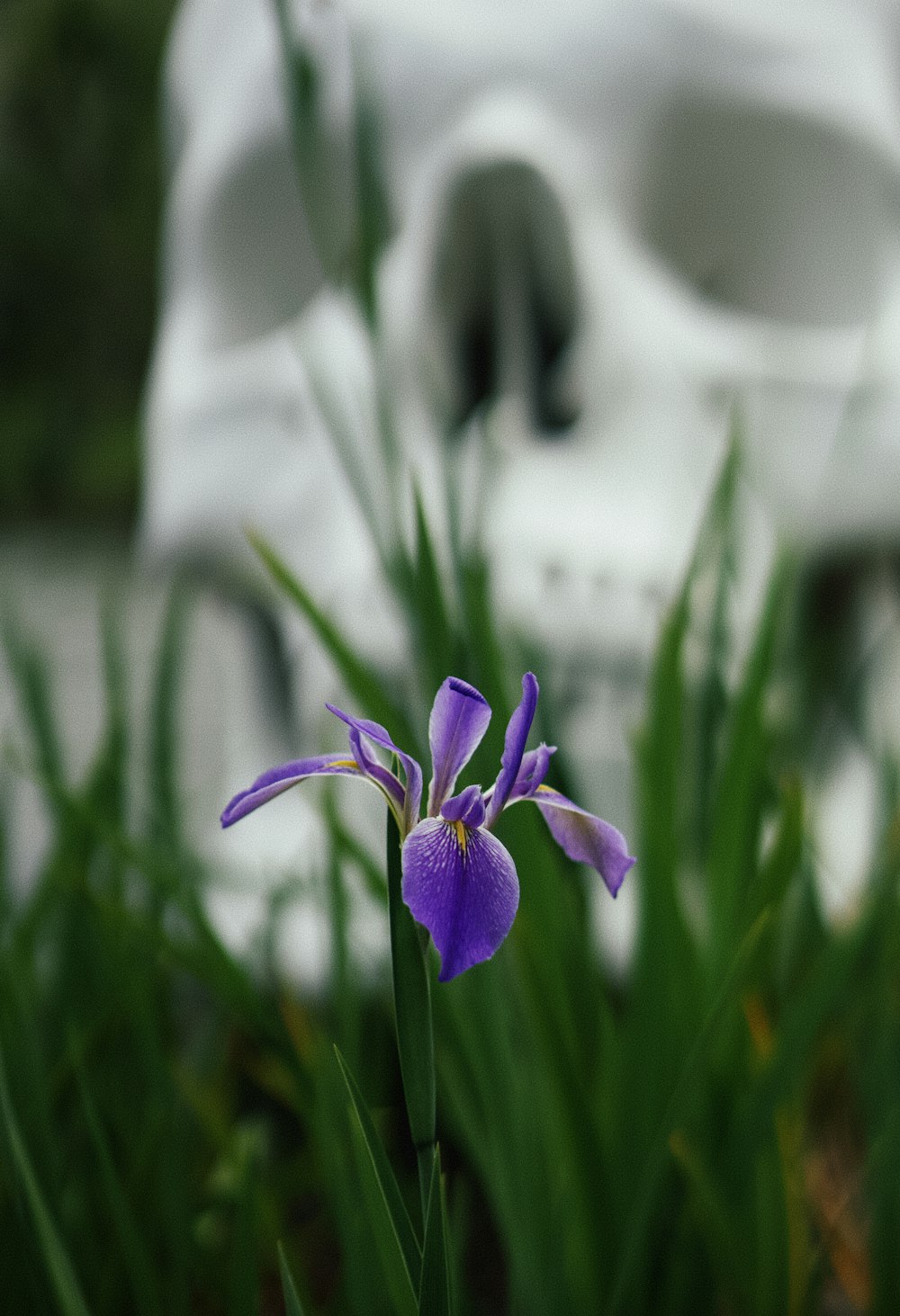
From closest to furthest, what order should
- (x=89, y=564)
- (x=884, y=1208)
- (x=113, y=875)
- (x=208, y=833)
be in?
(x=884, y=1208)
(x=113, y=875)
(x=208, y=833)
(x=89, y=564)

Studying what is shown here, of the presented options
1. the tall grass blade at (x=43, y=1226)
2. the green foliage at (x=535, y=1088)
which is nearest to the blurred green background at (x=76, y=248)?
the green foliage at (x=535, y=1088)

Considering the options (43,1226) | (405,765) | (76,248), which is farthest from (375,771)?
(76,248)

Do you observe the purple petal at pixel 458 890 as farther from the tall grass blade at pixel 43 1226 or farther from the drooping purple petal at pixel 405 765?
the tall grass blade at pixel 43 1226

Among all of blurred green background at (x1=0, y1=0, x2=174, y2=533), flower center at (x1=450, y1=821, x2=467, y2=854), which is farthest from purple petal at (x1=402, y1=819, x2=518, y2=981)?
blurred green background at (x1=0, y1=0, x2=174, y2=533)

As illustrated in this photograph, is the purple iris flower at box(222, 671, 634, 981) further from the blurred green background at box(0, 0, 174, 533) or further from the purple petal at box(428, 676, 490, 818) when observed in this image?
the blurred green background at box(0, 0, 174, 533)

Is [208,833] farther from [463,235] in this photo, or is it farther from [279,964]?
[463,235]

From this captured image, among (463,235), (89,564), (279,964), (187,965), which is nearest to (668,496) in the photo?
(463,235)
